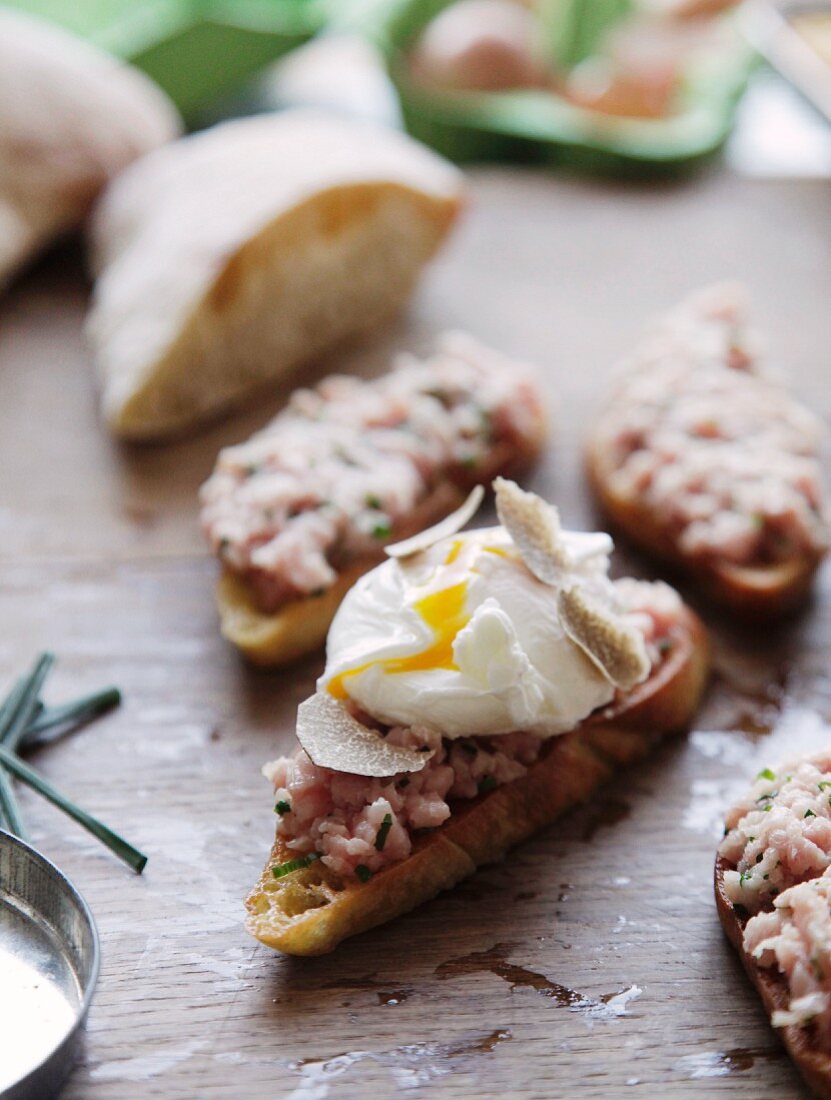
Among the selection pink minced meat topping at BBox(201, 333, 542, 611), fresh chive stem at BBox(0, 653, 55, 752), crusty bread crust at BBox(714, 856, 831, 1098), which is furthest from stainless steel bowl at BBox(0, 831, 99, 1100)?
crusty bread crust at BBox(714, 856, 831, 1098)

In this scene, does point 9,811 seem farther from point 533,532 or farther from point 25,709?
point 533,532

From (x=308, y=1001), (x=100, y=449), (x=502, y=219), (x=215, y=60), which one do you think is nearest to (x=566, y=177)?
(x=502, y=219)

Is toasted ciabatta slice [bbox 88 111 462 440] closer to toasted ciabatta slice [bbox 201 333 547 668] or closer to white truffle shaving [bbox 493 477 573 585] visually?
toasted ciabatta slice [bbox 201 333 547 668]

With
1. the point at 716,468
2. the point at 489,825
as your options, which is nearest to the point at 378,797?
the point at 489,825

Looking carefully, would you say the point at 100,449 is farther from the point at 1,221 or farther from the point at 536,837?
the point at 536,837

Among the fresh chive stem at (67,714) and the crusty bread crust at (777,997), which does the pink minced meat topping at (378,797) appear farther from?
the fresh chive stem at (67,714)
